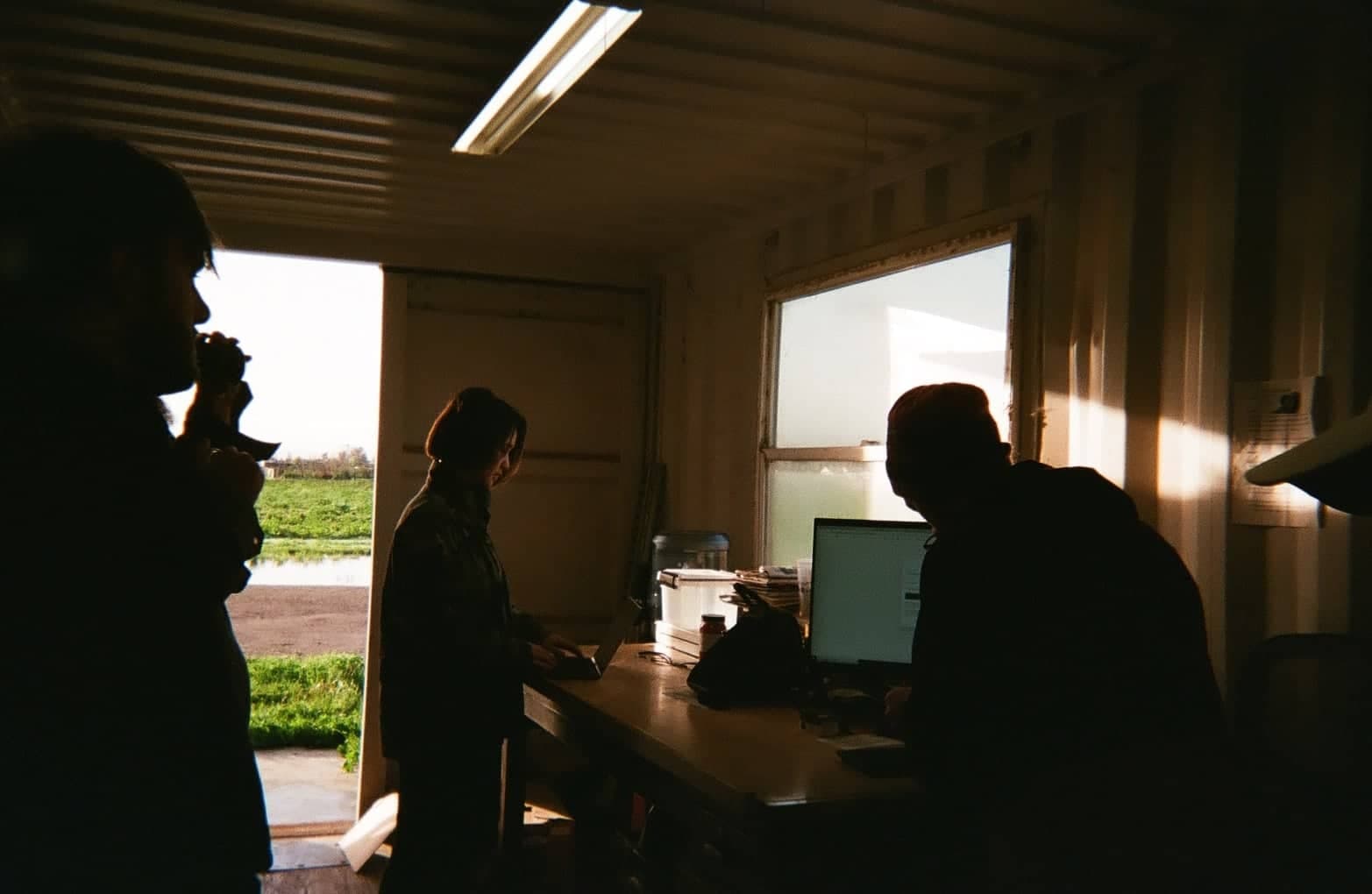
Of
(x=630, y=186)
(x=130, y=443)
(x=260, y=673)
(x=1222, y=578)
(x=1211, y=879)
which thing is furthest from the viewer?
(x=260, y=673)

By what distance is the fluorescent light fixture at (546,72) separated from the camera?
8.08 feet

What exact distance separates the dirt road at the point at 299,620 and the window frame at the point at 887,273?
5.24m

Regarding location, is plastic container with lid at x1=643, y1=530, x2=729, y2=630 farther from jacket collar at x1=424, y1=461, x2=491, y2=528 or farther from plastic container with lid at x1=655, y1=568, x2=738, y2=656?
jacket collar at x1=424, y1=461, x2=491, y2=528

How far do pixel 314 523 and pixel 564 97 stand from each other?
8018 mm

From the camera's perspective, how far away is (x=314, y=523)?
1027 cm

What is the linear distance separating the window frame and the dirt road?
206 inches

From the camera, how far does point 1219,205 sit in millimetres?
2439

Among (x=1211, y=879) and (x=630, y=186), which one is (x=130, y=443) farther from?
(x=630, y=186)

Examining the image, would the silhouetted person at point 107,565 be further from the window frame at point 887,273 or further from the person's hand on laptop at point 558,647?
Answer: the window frame at point 887,273

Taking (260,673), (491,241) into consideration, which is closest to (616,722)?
(491,241)

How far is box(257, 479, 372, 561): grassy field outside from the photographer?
10.1 meters

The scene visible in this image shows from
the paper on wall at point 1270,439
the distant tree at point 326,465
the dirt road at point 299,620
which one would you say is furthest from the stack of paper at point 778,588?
the dirt road at point 299,620

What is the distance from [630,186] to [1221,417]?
241 cm

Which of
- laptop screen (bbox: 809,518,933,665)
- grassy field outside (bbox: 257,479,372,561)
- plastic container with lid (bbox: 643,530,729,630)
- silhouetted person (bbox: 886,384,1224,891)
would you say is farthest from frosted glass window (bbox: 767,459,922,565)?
grassy field outside (bbox: 257,479,372,561)
